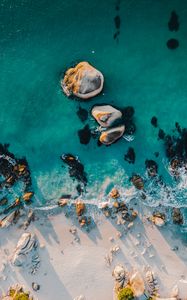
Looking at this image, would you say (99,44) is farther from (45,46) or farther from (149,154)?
(149,154)

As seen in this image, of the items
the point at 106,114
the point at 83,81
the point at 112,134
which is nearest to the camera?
the point at 83,81

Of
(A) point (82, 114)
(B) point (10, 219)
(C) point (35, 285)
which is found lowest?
(C) point (35, 285)

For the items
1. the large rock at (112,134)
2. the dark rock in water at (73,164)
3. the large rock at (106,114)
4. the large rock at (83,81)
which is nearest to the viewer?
the large rock at (83,81)

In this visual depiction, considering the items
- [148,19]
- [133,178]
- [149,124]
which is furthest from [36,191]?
[148,19]

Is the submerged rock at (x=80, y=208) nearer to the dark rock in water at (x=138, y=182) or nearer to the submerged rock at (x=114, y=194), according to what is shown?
the submerged rock at (x=114, y=194)

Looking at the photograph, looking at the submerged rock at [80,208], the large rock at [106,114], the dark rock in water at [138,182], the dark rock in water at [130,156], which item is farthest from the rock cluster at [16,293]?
the large rock at [106,114]

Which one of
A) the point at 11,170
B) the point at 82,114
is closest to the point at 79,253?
the point at 11,170

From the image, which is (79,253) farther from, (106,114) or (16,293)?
(106,114)
